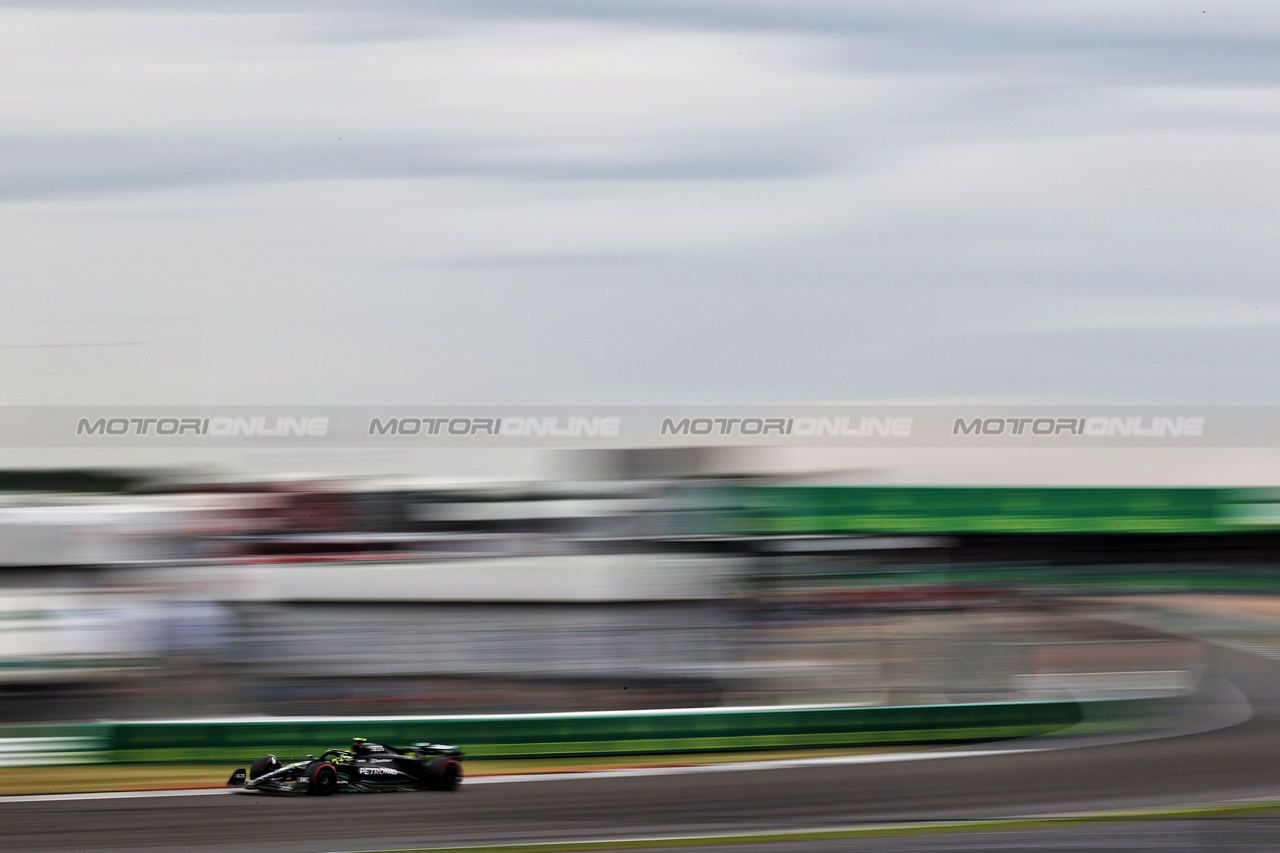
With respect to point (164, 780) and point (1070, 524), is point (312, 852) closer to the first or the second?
point (164, 780)

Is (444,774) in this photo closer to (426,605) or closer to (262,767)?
(262,767)

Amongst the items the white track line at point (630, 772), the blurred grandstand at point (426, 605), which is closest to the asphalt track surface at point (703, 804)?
the white track line at point (630, 772)

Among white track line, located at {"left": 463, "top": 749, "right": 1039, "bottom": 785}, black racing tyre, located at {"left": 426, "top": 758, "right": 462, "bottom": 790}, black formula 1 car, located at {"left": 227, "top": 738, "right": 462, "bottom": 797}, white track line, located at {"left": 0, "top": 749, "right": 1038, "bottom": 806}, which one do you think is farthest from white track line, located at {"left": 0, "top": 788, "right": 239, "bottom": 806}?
white track line, located at {"left": 463, "top": 749, "right": 1039, "bottom": 785}

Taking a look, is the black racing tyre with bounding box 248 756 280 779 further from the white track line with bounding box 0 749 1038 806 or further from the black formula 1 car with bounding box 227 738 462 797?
the white track line with bounding box 0 749 1038 806

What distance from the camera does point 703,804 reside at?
15.9ft

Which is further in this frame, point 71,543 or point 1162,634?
point 1162,634

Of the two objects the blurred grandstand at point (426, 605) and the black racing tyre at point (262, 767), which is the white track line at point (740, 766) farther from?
the black racing tyre at point (262, 767)

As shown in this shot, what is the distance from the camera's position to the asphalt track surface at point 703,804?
14.2 ft

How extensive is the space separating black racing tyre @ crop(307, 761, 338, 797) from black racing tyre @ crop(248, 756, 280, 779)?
193 mm

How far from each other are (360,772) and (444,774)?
34cm

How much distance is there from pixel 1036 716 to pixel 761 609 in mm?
1513

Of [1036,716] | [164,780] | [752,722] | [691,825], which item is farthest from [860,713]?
[164,780]

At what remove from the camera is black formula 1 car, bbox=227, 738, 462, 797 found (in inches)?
189

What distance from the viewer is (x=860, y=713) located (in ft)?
19.6
